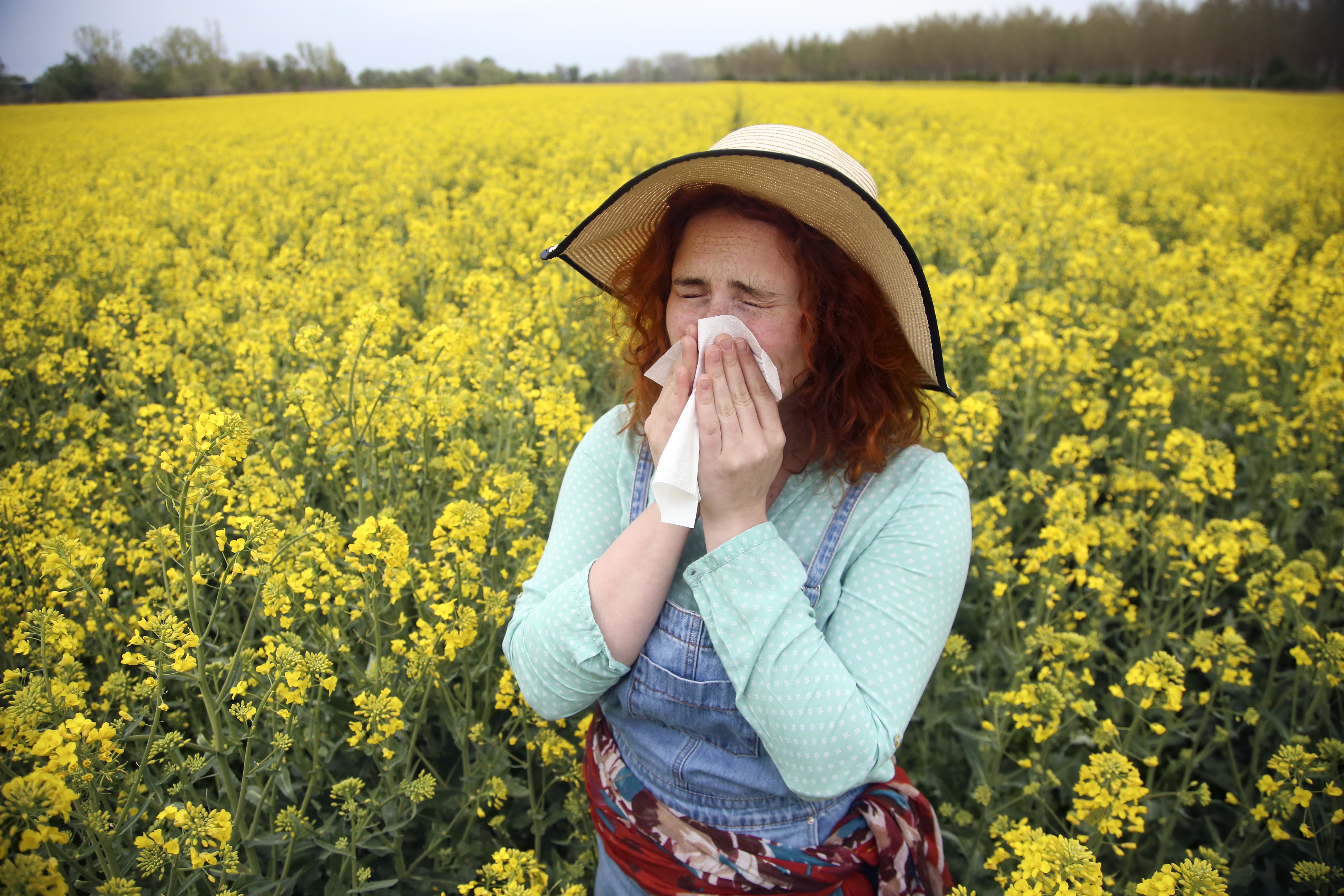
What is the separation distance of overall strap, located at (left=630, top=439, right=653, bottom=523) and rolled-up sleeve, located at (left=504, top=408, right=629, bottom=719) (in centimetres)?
7

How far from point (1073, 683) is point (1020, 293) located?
4801mm

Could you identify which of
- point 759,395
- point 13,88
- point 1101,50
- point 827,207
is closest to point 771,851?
point 759,395

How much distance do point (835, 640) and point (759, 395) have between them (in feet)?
1.55

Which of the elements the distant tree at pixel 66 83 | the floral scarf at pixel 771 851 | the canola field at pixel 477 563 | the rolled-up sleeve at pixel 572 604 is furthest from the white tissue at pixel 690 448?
the distant tree at pixel 66 83

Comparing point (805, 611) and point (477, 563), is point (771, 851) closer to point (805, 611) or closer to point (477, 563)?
point (805, 611)

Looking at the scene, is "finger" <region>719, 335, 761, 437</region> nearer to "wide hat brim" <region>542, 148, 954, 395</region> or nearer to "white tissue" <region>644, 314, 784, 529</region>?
"white tissue" <region>644, 314, 784, 529</region>

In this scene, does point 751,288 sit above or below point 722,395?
above

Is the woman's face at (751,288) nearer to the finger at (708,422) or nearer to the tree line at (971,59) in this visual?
the finger at (708,422)

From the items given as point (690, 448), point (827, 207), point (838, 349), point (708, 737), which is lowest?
point (708, 737)

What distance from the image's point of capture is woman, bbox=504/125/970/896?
124cm

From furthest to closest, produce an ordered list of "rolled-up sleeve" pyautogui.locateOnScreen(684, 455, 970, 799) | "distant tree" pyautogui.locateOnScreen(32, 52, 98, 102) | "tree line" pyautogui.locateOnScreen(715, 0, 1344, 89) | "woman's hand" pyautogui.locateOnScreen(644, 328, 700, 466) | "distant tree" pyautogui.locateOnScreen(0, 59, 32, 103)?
"tree line" pyautogui.locateOnScreen(715, 0, 1344, 89)
"distant tree" pyautogui.locateOnScreen(32, 52, 98, 102)
"distant tree" pyautogui.locateOnScreen(0, 59, 32, 103)
"woman's hand" pyautogui.locateOnScreen(644, 328, 700, 466)
"rolled-up sleeve" pyautogui.locateOnScreen(684, 455, 970, 799)

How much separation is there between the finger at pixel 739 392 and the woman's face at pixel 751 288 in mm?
156

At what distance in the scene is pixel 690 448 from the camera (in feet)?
4.15

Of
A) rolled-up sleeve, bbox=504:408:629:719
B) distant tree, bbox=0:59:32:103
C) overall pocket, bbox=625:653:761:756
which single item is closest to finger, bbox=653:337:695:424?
rolled-up sleeve, bbox=504:408:629:719
